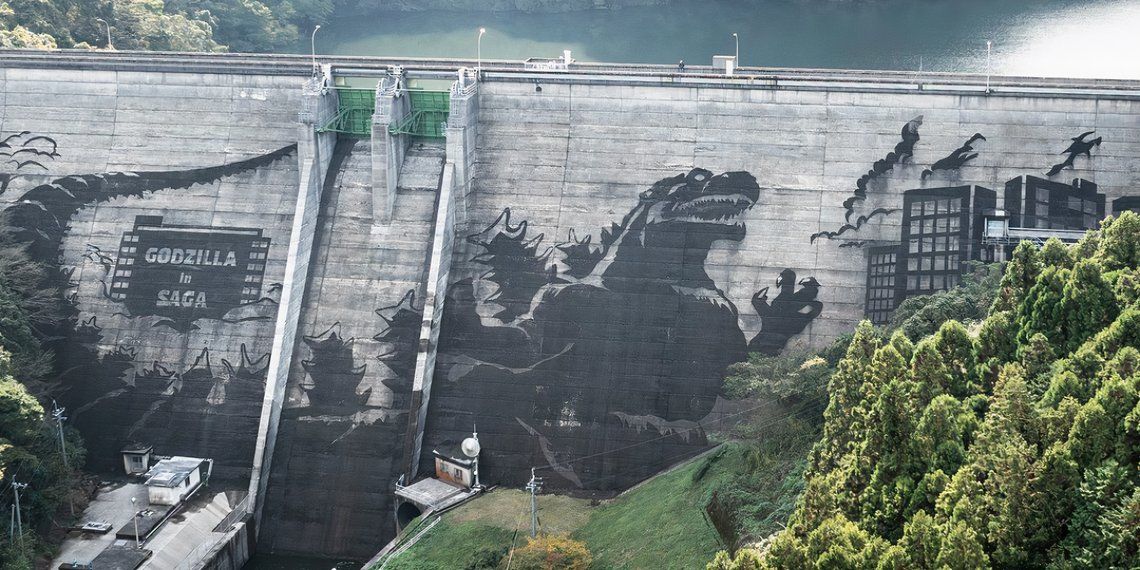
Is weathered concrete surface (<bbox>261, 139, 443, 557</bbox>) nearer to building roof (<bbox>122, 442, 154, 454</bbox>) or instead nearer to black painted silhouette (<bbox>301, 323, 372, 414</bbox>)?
black painted silhouette (<bbox>301, 323, 372, 414</bbox>)

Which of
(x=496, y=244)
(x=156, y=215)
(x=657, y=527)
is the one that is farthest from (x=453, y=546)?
(x=156, y=215)

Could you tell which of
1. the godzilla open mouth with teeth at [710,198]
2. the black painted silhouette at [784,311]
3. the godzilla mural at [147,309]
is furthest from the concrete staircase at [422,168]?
the black painted silhouette at [784,311]

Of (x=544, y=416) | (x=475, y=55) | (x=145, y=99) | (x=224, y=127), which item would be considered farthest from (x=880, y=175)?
(x=475, y=55)

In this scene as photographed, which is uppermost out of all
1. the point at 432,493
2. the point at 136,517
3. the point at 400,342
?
the point at 400,342

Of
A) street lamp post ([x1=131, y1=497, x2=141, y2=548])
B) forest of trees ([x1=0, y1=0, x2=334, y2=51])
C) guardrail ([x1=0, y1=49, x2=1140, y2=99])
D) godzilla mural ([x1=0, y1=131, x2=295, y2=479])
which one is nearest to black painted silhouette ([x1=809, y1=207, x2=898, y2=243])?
guardrail ([x1=0, y1=49, x2=1140, y2=99])

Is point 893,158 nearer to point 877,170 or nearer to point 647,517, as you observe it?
point 877,170

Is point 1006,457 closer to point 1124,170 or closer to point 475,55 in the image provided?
point 1124,170
